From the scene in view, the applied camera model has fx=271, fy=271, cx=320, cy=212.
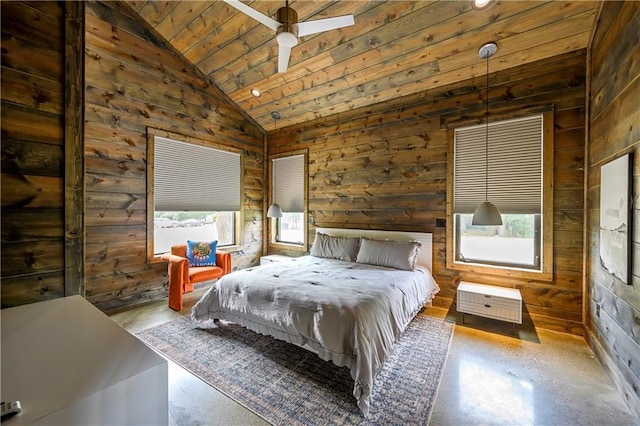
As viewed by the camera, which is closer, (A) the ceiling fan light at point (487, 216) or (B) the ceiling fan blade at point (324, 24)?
(B) the ceiling fan blade at point (324, 24)

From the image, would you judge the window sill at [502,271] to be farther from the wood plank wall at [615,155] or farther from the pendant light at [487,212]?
the pendant light at [487,212]

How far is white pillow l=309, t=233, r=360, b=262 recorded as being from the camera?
400 cm

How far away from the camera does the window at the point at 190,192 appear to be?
4.02 meters

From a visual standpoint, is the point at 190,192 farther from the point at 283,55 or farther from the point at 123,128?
the point at 283,55

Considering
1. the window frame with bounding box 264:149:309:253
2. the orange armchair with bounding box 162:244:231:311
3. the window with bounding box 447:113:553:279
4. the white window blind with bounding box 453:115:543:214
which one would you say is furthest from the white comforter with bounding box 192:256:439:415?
the window frame with bounding box 264:149:309:253

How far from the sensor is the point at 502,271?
3326 millimetres

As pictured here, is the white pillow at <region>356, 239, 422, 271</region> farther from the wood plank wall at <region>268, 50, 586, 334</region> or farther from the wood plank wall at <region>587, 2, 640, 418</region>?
the wood plank wall at <region>587, 2, 640, 418</region>

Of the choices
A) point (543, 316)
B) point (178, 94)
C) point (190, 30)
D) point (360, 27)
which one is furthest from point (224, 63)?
point (543, 316)

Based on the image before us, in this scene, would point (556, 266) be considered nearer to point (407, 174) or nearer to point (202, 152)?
point (407, 174)

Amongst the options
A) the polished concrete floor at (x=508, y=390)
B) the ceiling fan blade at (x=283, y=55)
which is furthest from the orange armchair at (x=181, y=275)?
the ceiling fan blade at (x=283, y=55)

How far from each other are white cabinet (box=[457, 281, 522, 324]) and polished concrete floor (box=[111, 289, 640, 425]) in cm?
23

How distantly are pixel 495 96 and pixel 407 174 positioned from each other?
4.62 feet

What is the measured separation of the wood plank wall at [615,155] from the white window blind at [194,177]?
491 cm

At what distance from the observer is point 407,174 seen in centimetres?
401
